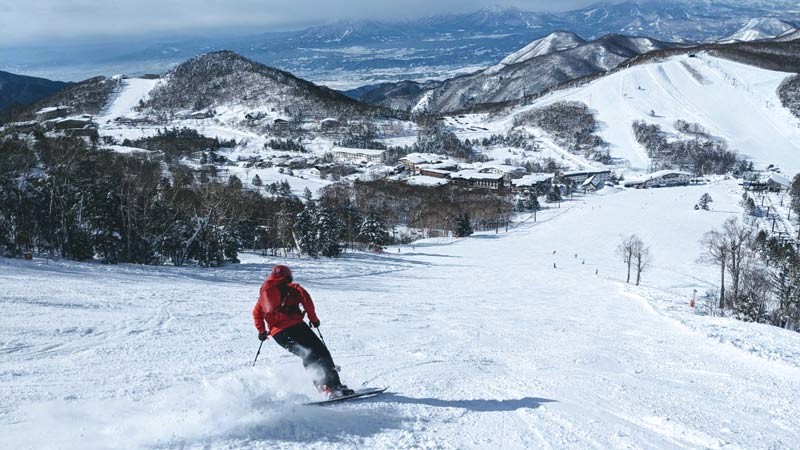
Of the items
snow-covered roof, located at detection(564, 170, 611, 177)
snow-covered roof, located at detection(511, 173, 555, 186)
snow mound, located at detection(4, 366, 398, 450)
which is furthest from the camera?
snow-covered roof, located at detection(564, 170, 611, 177)

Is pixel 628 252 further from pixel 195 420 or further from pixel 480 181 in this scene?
pixel 480 181

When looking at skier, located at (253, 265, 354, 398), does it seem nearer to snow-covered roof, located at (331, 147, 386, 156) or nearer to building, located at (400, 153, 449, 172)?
building, located at (400, 153, 449, 172)

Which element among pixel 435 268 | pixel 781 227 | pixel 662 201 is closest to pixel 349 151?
pixel 662 201

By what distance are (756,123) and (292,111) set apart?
166 meters

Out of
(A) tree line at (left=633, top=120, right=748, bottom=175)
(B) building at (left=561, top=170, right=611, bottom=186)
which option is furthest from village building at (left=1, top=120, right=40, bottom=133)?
(A) tree line at (left=633, top=120, right=748, bottom=175)

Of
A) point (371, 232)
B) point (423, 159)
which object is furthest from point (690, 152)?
point (371, 232)

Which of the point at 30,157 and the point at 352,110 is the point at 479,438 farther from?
the point at 352,110

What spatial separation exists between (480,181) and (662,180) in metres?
51.4

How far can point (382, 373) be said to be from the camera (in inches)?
318

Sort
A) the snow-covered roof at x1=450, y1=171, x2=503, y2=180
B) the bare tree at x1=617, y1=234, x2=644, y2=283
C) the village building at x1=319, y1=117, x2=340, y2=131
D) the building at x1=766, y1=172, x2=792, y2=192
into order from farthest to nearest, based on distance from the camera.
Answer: the village building at x1=319, y1=117, x2=340, y2=131, the snow-covered roof at x1=450, y1=171, x2=503, y2=180, the building at x1=766, y1=172, x2=792, y2=192, the bare tree at x1=617, y1=234, x2=644, y2=283

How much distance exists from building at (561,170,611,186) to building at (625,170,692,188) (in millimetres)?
6355

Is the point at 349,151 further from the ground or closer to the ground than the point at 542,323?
further from the ground

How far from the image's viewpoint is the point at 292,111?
192 metres

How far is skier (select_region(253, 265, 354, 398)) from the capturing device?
21.8ft
